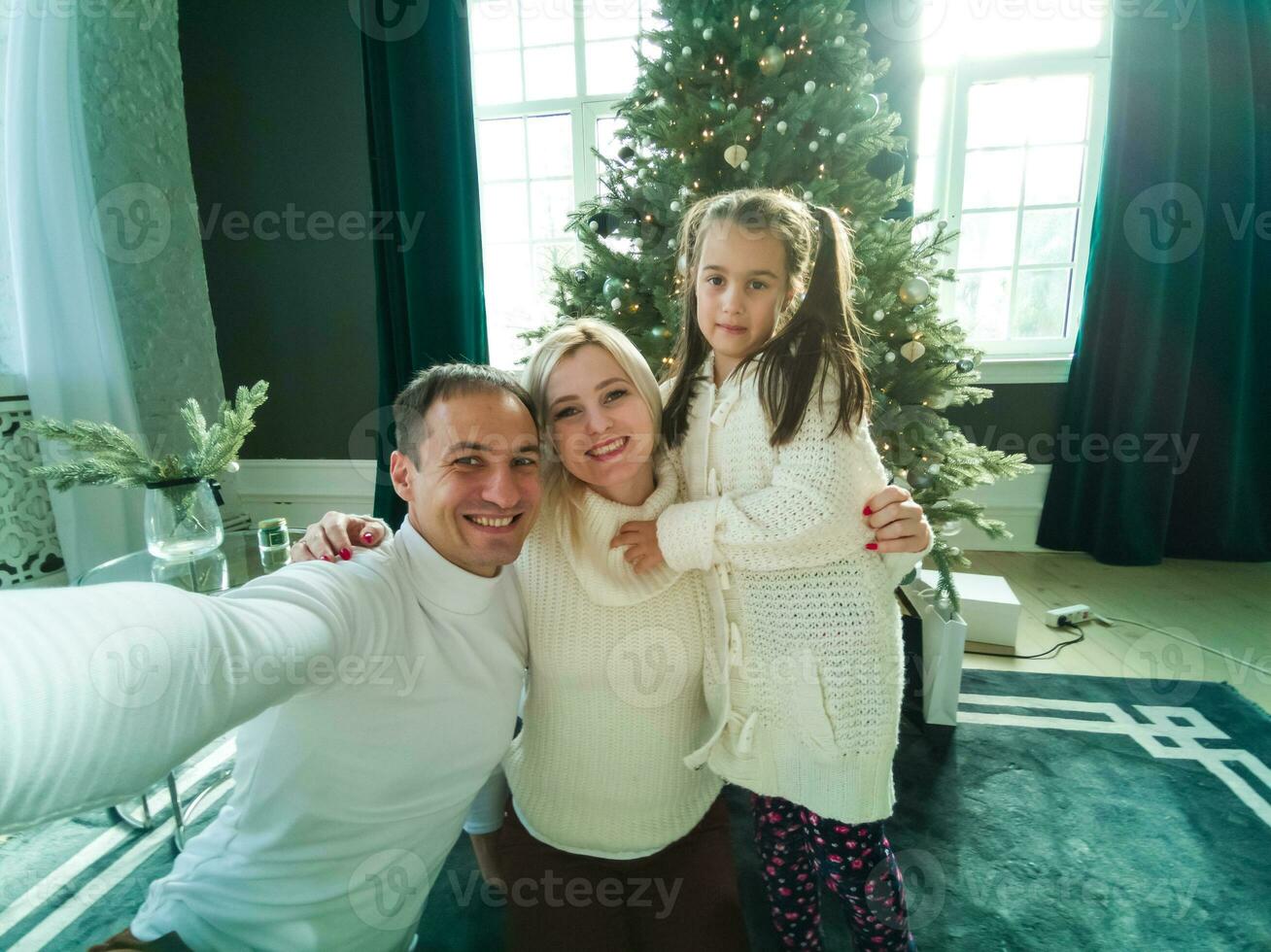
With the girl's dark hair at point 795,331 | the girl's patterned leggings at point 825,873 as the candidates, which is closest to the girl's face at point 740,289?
the girl's dark hair at point 795,331

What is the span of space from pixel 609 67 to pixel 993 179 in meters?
1.99

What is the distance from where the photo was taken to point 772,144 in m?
1.73

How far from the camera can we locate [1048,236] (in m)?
3.10

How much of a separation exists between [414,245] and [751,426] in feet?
8.36

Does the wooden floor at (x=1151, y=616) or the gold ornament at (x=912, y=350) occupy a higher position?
the gold ornament at (x=912, y=350)

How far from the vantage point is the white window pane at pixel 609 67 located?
313cm

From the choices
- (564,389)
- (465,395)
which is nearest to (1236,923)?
(564,389)

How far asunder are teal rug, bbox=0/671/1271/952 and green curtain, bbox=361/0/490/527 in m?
1.96

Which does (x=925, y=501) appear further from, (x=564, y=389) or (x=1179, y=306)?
(x=1179, y=306)

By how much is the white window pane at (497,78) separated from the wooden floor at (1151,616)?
337cm
